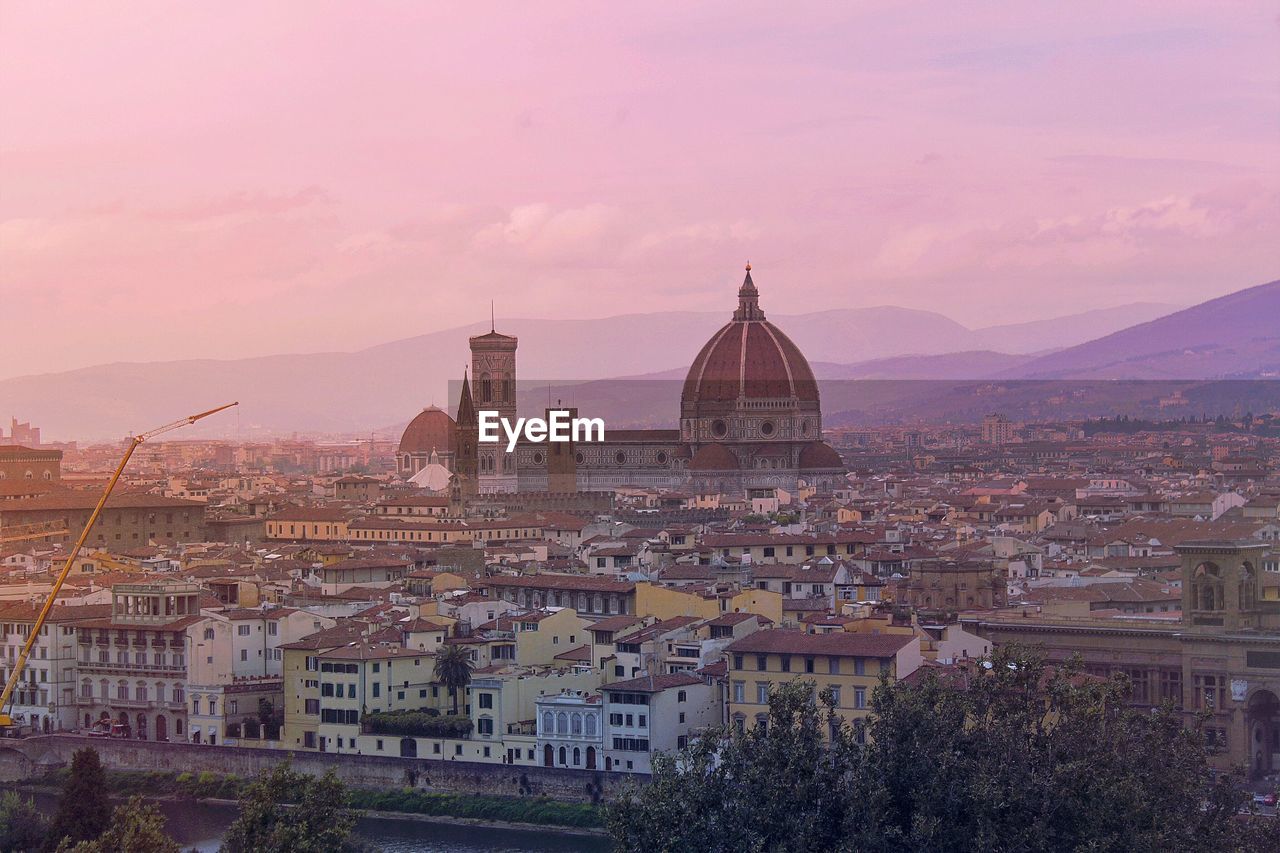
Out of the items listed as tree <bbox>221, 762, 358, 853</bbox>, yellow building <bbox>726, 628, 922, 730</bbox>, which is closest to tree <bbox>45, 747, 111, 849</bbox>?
tree <bbox>221, 762, 358, 853</bbox>

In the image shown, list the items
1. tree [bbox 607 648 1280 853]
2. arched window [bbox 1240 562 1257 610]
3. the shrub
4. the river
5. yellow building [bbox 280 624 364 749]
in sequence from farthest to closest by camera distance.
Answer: yellow building [bbox 280 624 364 749], the shrub, arched window [bbox 1240 562 1257 610], the river, tree [bbox 607 648 1280 853]

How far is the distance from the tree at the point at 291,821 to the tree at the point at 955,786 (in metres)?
3.38

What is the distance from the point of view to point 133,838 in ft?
82.6

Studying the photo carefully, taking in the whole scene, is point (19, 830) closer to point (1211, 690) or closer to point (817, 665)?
point (817, 665)

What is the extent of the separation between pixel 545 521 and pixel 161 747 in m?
30.9

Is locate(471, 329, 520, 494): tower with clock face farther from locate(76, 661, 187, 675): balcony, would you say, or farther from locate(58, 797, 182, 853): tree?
locate(58, 797, 182, 853): tree

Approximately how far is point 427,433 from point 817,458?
34900 mm

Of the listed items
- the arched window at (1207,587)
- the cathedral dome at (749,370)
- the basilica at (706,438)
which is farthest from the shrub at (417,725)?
the cathedral dome at (749,370)

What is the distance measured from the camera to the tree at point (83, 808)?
28.8m

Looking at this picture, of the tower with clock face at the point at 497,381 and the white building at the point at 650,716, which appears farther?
the tower with clock face at the point at 497,381

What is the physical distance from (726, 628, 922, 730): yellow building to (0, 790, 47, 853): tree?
850 centimetres

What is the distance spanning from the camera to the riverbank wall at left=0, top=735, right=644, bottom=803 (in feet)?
107

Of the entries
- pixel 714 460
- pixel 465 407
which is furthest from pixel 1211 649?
pixel 465 407

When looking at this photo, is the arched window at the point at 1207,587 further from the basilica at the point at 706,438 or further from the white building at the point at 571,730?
the basilica at the point at 706,438
